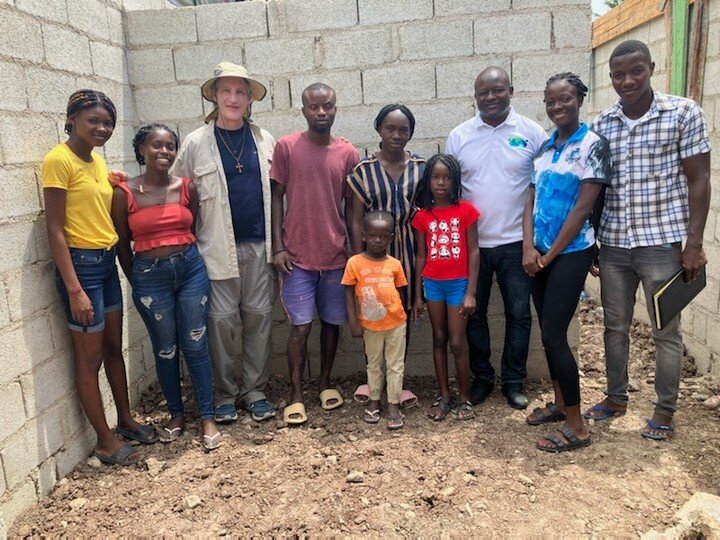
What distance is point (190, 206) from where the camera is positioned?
3.42 meters

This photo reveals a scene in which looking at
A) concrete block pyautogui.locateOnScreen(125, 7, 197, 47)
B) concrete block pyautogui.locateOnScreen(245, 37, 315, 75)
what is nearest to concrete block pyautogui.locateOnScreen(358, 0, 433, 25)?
concrete block pyautogui.locateOnScreen(245, 37, 315, 75)

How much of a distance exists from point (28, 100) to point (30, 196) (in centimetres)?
50

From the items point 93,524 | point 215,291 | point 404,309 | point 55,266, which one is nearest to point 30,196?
point 55,266

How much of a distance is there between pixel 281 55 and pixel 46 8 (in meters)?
1.46

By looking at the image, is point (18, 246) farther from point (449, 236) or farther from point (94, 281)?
point (449, 236)

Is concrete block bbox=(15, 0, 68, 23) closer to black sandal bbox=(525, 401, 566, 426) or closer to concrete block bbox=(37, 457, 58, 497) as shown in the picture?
concrete block bbox=(37, 457, 58, 497)

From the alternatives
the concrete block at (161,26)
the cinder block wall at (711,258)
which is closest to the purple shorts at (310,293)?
the concrete block at (161,26)

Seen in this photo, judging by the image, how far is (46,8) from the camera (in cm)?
316

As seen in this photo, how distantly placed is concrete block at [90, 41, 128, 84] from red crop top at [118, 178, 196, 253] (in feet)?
3.54

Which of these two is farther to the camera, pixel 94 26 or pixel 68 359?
pixel 94 26

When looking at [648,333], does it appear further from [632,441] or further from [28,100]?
[28,100]

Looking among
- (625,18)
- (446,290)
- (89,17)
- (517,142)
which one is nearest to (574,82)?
(517,142)

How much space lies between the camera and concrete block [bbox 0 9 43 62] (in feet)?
9.22

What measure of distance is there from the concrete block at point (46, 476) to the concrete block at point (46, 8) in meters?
2.36
